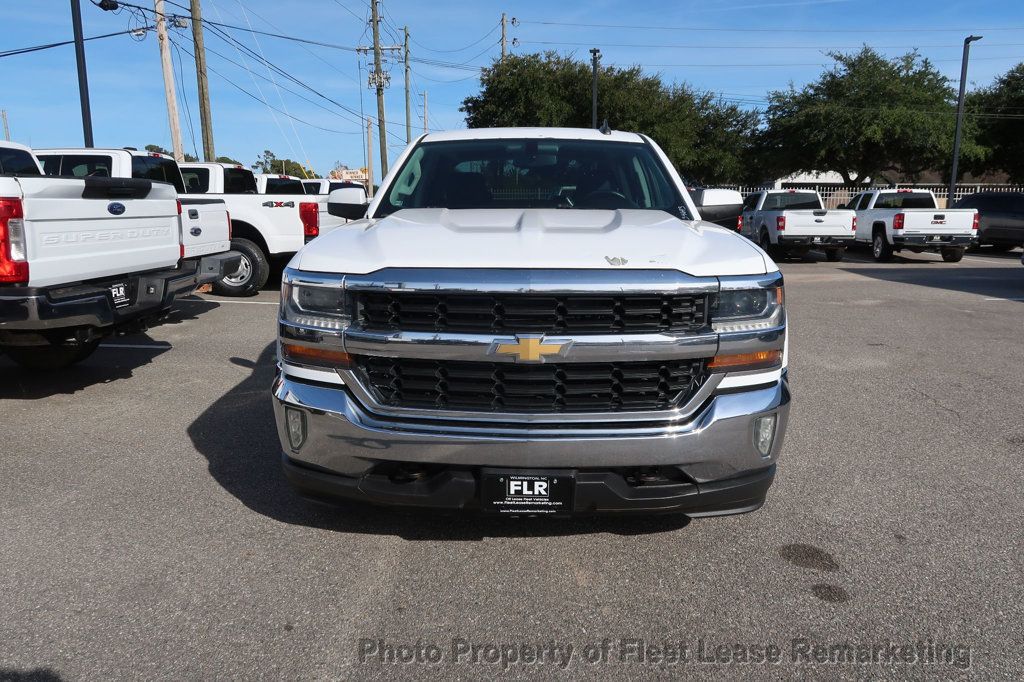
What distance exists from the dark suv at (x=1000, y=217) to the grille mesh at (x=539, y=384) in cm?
2144

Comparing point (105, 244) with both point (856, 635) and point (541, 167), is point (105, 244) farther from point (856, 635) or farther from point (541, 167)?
point (856, 635)

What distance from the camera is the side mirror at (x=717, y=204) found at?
169 inches

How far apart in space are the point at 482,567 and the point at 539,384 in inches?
34.6

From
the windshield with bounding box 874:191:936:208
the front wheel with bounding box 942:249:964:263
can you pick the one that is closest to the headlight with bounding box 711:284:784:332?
the front wheel with bounding box 942:249:964:263

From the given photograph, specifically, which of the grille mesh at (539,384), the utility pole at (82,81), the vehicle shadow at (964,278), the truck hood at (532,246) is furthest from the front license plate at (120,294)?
the vehicle shadow at (964,278)

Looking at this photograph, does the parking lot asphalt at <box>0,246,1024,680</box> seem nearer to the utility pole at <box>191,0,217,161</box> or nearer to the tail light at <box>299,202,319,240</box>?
the tail light at <box>299,202,319,240</box>

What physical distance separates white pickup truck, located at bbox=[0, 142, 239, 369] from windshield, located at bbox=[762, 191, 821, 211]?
626 inches

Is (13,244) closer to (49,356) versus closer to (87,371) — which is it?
(49,356)

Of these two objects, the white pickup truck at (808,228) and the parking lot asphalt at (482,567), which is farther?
the white pickup truck at (808,228)

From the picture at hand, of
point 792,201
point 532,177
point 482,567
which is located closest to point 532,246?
point 482,567

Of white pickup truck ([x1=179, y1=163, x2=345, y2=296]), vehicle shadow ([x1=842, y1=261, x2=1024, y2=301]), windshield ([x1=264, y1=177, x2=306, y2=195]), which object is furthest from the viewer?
windshield ([x1=264, y1=177, x2=306, y2=195])

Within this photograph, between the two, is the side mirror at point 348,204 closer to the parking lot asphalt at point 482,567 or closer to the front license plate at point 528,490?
the parking lot asphalt at point 482,567

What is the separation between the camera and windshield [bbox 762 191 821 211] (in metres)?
19.5

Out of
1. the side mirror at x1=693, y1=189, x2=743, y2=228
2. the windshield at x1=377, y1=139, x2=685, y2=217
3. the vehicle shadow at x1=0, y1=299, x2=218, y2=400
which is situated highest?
the windshield at x1=377, y1=139, x2=685, y2=217
